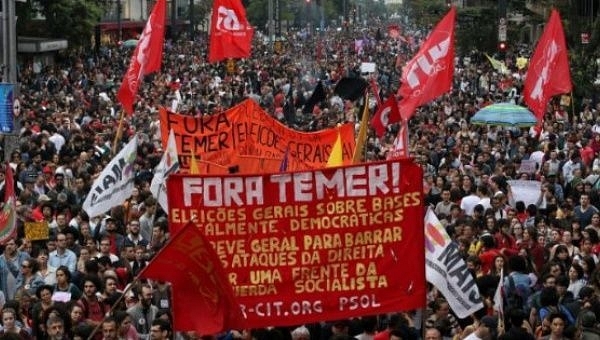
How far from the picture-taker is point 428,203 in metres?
16.5

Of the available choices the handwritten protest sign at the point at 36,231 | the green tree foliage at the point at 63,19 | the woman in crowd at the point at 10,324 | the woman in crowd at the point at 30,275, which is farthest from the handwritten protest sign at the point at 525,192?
the green tree foliage at the point at 63,19

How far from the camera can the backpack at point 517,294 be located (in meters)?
11.2

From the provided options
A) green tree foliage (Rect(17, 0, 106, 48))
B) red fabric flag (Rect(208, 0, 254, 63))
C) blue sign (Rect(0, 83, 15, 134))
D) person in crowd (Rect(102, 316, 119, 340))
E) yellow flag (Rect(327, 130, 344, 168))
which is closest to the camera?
person in crowd (Rect(102, 316, 119, 340))

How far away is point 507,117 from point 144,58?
614 centimetres

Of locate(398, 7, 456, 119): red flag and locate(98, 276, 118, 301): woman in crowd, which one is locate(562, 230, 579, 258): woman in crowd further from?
locate(398, 7, 456, 119): red flag

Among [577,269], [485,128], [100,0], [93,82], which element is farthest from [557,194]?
[100,0]

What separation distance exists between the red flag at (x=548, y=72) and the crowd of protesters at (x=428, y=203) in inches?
29.4

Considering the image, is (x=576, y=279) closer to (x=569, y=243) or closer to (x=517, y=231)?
(x=569, y=243)

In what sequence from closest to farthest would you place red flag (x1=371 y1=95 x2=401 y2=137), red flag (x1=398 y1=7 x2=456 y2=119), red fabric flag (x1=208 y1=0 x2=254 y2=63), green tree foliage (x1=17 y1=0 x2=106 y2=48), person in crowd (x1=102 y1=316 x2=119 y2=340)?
person in crowd (x1=102 y1=316 x2=119 y2=340), red flag (x1=398 y1=7 x2=456 y2=119), red flag (x1=371 y1=95 x2=401 y2=137), red fabric flag (x1=208 y1=0 x2=254 y2=63), green tree foliage (x1=17 y1=0 x2=106 y2=48)

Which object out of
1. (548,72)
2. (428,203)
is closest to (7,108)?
(548,72)

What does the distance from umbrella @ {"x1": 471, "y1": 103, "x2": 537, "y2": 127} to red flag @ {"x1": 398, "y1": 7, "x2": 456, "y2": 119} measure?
158 inches

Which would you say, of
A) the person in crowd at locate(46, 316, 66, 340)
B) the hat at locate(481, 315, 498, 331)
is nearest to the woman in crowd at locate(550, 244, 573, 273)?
the hat at locate(481, 315, 498, 331)

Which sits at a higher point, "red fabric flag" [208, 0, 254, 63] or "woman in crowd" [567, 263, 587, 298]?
"red fabric flag" [208, 0, 254, 63]

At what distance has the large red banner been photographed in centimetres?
879
